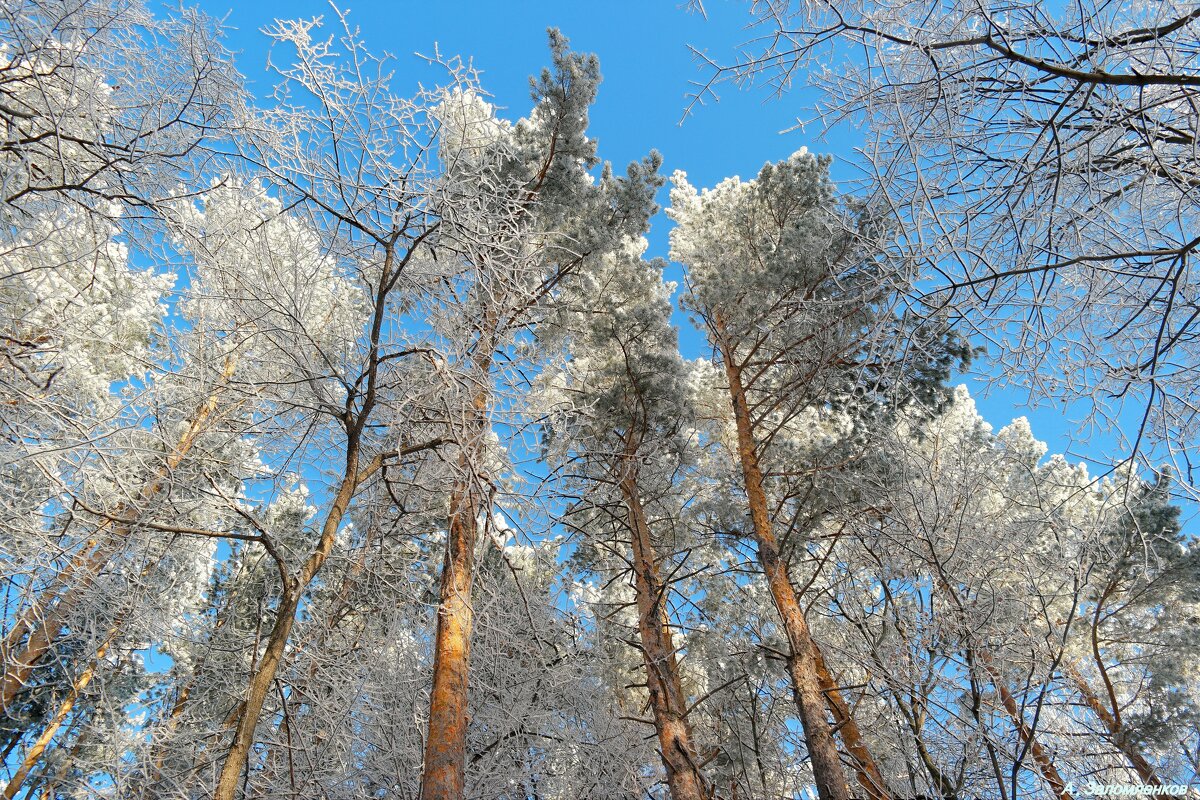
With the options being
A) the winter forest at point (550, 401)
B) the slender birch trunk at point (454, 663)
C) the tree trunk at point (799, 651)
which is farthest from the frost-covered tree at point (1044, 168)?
the tree trunk at point (799, 651)

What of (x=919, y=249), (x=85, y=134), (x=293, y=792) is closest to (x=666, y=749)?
(x=293, y=792)

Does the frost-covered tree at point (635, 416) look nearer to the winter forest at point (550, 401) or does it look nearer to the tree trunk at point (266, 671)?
the winter forest at point (550, 401)

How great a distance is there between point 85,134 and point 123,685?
1141 centimetres

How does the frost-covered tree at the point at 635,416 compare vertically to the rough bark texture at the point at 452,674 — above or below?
above

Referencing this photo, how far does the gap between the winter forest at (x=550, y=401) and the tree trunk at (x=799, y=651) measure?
0.15 ft

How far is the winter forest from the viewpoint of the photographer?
242cm

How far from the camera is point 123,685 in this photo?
36.7 ft

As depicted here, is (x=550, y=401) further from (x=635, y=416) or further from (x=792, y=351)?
(x=792, y=351)

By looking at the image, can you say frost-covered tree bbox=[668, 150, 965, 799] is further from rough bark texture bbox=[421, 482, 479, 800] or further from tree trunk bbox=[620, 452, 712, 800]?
rough bark texture bbox=[421, 482, 479, 800]

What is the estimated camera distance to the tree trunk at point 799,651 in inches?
204

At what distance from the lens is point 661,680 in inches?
241

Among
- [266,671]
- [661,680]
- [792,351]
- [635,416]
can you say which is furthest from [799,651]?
[266,671]

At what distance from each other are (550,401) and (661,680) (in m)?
3.67

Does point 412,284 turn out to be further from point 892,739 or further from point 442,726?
point 892,739
